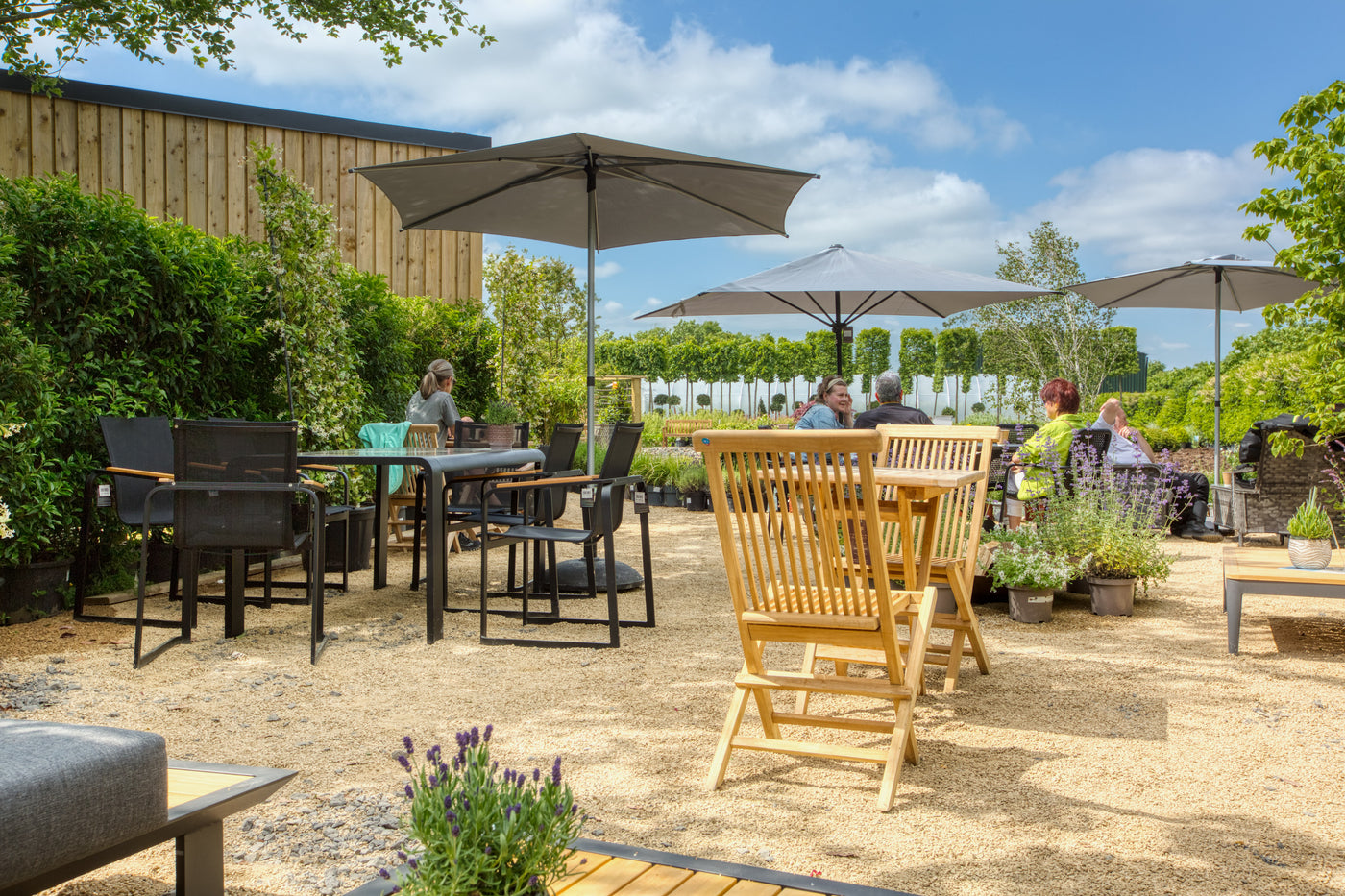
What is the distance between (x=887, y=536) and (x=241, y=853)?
9.73 feet

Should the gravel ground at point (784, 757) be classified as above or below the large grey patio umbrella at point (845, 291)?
below

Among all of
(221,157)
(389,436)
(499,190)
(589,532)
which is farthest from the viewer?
(221,157)

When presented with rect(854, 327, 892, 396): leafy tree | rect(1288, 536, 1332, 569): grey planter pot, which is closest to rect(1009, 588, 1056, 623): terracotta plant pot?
rect(1288, 536, 1332, 569): grey planter pot

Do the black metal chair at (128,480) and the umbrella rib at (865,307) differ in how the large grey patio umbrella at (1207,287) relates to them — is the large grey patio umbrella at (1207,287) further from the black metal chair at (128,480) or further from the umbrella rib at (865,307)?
the black metal chair at (128,480)

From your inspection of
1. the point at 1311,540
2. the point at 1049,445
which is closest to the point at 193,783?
the point at 1311,540

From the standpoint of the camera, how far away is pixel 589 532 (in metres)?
5.04

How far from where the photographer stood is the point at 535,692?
3.88 meters

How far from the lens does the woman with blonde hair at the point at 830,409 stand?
591 centimetres

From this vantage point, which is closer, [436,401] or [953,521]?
[953,521]

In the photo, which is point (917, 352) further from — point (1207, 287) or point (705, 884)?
point (705, 884)

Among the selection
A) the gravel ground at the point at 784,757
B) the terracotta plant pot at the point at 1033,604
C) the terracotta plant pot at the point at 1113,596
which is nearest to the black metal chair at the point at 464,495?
the gravel ground at the point at 784,757

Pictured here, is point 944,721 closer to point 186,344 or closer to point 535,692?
point 535,692

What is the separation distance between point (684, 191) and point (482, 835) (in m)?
5.29

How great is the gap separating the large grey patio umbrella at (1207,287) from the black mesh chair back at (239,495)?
24.7 feet
